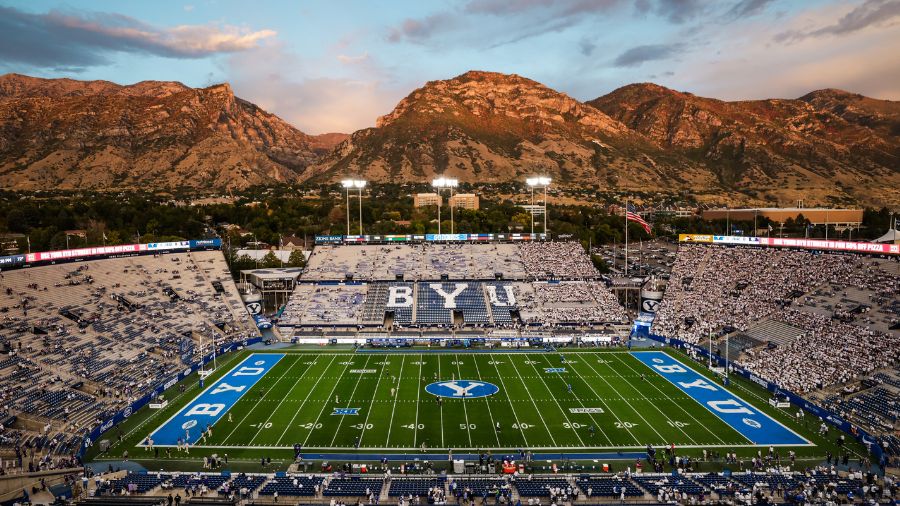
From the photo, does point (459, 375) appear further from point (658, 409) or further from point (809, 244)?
point (809, 244)

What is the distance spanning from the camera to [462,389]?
39.3 m

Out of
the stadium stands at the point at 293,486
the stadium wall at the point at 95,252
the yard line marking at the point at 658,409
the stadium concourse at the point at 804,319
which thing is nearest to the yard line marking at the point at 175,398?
the stadium stands at the point at 293,486

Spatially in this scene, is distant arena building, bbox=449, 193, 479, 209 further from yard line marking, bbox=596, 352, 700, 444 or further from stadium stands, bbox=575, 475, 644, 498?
stadium stands, bbox=575, 475, 644, 498

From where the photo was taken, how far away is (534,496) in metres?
22.9

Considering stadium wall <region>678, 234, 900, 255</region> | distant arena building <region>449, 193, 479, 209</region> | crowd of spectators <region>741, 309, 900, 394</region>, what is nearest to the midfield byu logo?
crowd of spectators <region>741, 309, 900, 394</region>

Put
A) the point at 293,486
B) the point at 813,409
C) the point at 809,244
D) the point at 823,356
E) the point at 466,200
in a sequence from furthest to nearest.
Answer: the point at 466,200 → the point at 809,244 → the point at 823,356 → the point at 813,409 → the point at 293,486

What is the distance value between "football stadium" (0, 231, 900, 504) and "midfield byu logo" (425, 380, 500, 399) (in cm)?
26

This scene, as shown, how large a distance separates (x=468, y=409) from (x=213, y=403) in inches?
645

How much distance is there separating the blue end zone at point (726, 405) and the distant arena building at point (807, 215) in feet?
285

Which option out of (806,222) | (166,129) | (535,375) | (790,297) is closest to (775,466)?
(535,375)

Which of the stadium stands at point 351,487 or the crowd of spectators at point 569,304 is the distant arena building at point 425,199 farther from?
the stadium stands at point 351,487

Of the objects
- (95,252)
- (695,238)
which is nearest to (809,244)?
(695,238)

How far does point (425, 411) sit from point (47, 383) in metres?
23.2

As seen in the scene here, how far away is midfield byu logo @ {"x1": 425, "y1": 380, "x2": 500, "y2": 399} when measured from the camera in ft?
125
